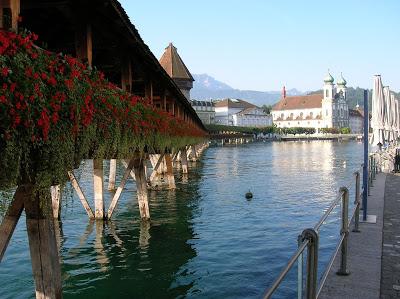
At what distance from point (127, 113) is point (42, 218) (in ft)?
11.7

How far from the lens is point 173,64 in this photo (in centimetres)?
6319

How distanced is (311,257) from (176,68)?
2350 inches

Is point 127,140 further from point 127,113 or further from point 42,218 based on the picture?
point 42,218

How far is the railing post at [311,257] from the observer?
15.1 ft

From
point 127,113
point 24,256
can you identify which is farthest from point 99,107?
point 24,256

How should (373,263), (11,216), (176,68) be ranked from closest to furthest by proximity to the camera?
1. (11,216)
2. (373,263)
3. (176,68)

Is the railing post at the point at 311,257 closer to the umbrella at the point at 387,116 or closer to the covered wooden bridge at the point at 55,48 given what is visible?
the covered wooden bridge at the point at 55,48

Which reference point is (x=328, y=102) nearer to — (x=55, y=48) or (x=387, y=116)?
(x=387, y=116)

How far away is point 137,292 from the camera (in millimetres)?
9781

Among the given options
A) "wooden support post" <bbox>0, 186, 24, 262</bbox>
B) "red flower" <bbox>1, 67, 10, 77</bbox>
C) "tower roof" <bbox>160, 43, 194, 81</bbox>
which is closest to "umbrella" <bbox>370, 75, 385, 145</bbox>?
"wooden support post" <bbox>0, 186, 24, 262</bbox>

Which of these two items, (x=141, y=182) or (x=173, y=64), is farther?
(x=173, y=64)

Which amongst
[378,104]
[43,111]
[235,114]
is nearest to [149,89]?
[43,111]

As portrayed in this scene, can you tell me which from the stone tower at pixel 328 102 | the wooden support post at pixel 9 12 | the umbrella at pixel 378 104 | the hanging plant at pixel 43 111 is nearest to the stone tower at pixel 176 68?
the umbrella at pixel 378 104

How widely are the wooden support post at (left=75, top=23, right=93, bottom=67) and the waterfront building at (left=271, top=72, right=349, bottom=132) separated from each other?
584ft
